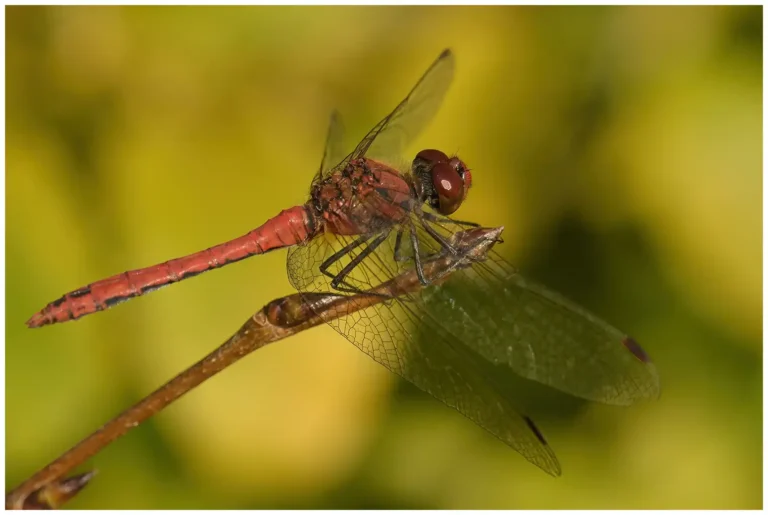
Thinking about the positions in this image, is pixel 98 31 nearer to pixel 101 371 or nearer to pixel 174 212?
pixel 174 212

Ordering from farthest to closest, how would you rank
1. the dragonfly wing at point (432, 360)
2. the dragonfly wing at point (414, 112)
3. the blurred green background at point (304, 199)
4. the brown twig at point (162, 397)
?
the dragonfly wing at point (414, 112) → the blurred green background at point (304, 199) → the dragonfly wing at point (432, 360) → the brown twig at point (162, 397)

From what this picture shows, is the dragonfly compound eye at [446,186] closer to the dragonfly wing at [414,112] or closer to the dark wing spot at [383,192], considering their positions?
the dark wing spot at [383,192]

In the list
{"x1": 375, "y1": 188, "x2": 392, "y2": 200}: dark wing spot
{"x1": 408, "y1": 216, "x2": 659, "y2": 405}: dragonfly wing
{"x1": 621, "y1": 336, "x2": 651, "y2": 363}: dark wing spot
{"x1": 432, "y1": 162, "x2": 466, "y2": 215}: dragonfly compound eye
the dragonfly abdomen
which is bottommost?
{"x1": 621, "y1": 336, "x2": 651, "y2": 363}: dark wing spot

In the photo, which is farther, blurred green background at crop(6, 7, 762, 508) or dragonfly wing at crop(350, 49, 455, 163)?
dragonfly wing at crop(350, 49, 455, 163)

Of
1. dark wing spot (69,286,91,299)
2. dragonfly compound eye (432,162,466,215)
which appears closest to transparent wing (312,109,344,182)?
dragonfly compound eye (432,162,466,215)

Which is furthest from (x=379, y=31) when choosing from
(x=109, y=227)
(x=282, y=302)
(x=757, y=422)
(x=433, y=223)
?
(x=757, y=422)

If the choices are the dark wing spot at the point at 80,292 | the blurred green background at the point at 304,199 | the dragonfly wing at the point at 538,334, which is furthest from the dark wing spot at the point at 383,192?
the dark wing spot at the point at 80,292

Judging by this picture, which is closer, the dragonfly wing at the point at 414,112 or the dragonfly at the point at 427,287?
the dragonfly at the point at 427,287

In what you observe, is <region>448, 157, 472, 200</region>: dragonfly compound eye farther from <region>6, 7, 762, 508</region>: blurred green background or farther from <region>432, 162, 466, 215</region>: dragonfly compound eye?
<region>6, 7, 762, 508</region>: blurred green background
